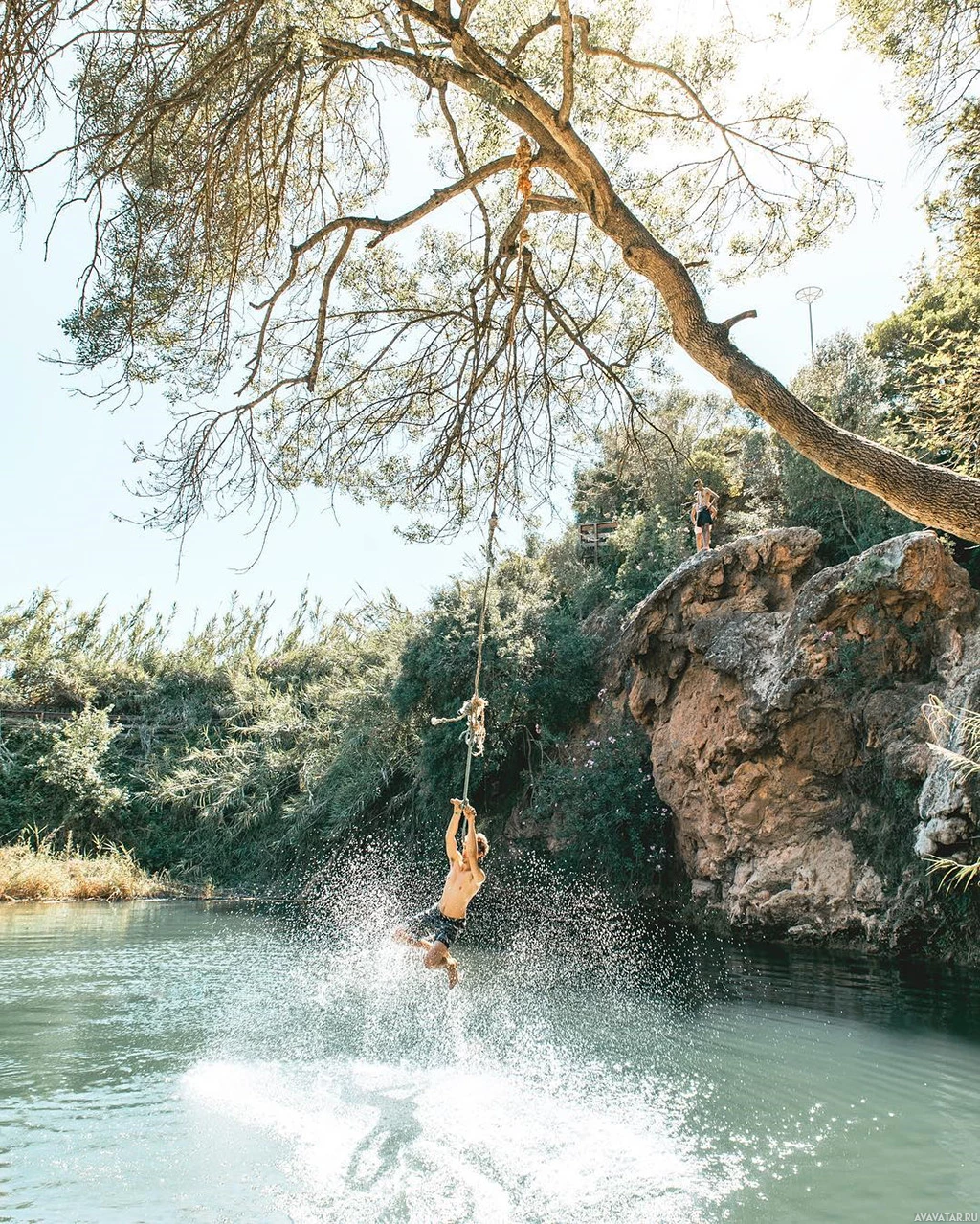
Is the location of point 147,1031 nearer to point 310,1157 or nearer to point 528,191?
point 310,1157

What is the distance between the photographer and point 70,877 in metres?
17.2

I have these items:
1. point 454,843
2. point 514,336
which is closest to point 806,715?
point 454,843

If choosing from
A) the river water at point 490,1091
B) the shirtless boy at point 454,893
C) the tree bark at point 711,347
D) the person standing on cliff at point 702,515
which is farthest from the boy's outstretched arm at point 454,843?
the person standing on cliff at point 702,515

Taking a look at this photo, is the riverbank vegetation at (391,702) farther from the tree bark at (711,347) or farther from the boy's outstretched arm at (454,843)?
the tree bark at (711,347)

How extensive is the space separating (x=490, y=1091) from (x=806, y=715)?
7.24 meters

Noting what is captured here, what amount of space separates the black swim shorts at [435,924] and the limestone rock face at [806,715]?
16.4 feet

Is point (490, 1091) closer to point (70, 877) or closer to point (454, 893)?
point (454, 893)

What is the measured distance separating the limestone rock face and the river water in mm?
1285

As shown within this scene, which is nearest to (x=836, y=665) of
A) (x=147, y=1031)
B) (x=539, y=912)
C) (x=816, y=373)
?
(x=539, y=912)

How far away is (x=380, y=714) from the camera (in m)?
17.3

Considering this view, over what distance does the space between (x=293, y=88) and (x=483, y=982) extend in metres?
8.12

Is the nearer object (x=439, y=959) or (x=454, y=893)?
(x=439, y=959)

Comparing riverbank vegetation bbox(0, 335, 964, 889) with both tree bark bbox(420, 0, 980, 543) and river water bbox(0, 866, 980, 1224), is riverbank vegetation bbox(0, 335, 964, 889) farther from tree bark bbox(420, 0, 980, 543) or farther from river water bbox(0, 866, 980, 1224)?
tree bark bbox(420, 0, 980, 543)

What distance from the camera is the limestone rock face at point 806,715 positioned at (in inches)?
415
